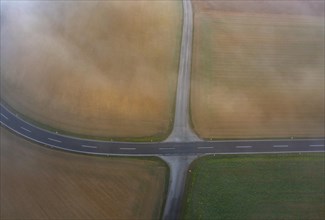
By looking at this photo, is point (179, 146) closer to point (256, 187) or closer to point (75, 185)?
point (256, 187)

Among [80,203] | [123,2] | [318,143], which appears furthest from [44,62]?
[318,143]

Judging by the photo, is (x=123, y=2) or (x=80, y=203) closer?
(x=80, y=203)

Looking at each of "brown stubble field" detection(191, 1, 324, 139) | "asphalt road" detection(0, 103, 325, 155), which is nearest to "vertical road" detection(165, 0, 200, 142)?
"brown stubble field" detection(191, 1, 324, 139)

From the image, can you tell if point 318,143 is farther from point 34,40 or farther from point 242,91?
point 34,40

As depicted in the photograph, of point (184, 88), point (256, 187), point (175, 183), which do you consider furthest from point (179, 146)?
point (256, 187)

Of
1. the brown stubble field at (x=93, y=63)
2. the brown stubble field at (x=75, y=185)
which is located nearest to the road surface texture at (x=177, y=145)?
the brown stubble field at (x=75, y=185)
